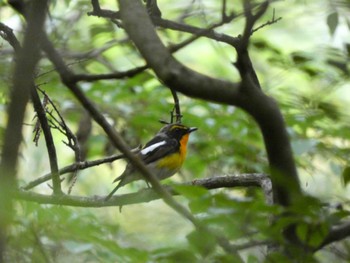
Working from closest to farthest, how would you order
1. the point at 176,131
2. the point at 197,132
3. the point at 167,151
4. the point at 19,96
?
the point at 19,96 < the point at 167,151 < the point at 176,131 < the point at 197,132

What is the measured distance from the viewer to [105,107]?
714cm

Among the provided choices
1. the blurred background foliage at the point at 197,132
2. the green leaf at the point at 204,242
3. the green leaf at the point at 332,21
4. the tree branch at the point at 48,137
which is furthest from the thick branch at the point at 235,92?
the tree branch at the point at 48,137

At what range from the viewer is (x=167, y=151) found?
5.85 m

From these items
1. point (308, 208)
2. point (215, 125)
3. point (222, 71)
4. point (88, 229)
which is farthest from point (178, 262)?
point (222, 71)

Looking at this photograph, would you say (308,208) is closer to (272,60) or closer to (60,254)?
(272,60)

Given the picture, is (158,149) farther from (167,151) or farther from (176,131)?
(176,131)

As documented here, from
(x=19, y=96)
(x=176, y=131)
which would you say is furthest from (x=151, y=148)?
(x=19, y=96)

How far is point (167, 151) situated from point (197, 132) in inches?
39.7

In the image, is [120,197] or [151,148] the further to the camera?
[151,148]

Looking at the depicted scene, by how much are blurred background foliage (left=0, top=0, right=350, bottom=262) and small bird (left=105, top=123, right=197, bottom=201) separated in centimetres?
28

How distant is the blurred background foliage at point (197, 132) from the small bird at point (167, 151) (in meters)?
0.28

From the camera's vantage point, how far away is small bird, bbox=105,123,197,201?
18.9ft

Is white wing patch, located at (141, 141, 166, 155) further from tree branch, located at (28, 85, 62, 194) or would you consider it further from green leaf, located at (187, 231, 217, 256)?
green leaf, located at (187, 231, 217, 256)

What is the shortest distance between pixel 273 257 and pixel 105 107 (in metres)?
5.29
